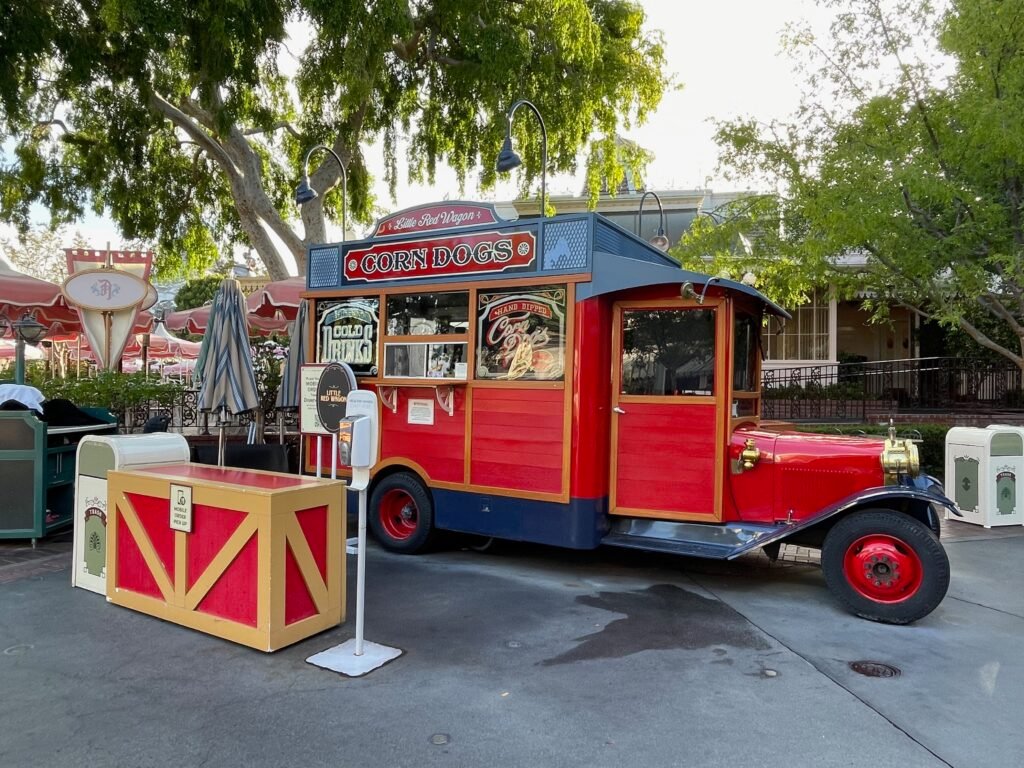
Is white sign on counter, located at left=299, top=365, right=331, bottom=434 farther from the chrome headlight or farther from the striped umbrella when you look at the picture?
the chrome headlight

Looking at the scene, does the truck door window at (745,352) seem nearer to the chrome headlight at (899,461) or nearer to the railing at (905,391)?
the chrome headlight at (899,461)

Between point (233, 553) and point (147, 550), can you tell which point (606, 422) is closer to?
Answer: point (233, 553)

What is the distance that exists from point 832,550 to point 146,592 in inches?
180

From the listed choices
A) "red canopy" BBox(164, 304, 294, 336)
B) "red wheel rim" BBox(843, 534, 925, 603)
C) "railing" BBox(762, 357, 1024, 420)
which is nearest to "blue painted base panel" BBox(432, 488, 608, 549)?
"red wheel rim" BBox(843, 534, 925, 603)

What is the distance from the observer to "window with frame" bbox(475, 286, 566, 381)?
551 centimetres

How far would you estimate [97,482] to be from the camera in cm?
504

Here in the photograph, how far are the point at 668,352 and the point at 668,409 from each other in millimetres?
441

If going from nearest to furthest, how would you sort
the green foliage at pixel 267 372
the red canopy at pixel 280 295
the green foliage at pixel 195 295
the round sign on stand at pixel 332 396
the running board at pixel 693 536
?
the running board at pixel 693 536
the round sign on stand at pixel 332 396
the green foliage at pixel 267 372
the red canopy at pixel 280 295
the green foliage at pixel 195 295

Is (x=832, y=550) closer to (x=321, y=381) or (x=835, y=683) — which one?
(x=835, y=683)

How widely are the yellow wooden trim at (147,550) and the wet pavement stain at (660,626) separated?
2443mm

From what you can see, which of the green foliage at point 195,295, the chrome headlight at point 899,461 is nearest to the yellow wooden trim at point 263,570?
the chrome headlight at point 899,461

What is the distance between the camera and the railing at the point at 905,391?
13.4m

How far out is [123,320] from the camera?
10094mm

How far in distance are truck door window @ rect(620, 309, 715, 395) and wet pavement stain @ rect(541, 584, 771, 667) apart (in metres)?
1.53
